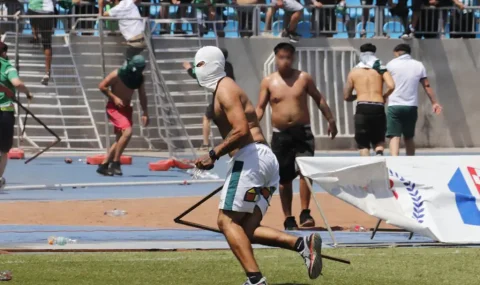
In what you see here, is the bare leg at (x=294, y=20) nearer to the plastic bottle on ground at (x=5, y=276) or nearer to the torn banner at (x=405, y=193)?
the torn banner at (x=405, y=193)

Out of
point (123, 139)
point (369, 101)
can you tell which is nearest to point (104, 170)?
point (123, 139)

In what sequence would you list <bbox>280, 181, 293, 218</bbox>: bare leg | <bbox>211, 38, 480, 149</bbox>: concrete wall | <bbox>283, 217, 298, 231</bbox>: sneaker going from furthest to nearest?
<bbox>211, 38, 480, 149</bbox>: concrete wall
<bbox>280, 181, 293, 218</bbox>: bare leg
<bbox>283, 217, 298, 231</bbox>: sneaker

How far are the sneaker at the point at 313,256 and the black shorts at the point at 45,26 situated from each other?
13821mm

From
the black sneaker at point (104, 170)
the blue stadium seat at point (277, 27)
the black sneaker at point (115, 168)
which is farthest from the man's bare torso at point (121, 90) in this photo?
the blue stadium seat at point (277, 27)

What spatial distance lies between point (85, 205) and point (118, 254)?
431 cm

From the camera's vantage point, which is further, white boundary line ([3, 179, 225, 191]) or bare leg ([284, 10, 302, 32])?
bare leg ([284, 10, 302, 32])

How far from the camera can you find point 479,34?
25.3m

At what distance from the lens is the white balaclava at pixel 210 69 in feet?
28.7

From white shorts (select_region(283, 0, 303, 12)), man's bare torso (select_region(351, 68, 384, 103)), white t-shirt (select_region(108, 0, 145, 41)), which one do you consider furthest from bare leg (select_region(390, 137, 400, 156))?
white shorts (select_region(283, 0, 303, 12))

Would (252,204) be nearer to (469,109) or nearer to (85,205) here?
(85,205)

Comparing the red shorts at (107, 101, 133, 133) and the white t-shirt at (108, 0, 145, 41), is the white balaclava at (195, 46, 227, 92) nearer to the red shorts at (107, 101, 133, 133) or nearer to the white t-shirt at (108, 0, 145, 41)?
the red shorts at (107, 101, 133, 133)

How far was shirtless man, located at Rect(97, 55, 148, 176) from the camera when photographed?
18.1 metres

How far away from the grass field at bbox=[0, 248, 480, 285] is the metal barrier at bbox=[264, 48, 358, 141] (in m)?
13.5

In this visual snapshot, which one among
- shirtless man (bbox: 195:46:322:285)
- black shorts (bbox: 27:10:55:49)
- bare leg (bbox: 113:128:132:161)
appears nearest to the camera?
shirtless man (bbox: 195:46:322:285)
